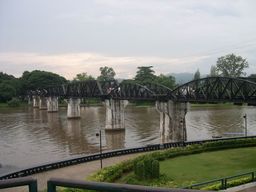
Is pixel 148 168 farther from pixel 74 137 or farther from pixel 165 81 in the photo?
pixel 165 81

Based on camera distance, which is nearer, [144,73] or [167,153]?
[167,153]

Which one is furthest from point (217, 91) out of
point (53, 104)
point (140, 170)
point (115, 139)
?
point (53, 104)

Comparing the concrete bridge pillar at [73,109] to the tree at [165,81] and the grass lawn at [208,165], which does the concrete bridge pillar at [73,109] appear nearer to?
the tree at [165,81]

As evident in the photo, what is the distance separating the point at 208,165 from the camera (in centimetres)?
4097

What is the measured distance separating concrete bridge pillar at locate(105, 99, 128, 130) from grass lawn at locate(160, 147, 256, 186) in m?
43.8

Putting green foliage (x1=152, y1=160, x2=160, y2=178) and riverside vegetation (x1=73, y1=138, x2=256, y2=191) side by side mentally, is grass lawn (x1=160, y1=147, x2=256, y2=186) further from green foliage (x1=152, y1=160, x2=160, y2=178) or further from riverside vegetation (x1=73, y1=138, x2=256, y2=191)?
green foliage (x1=152, y1=160, x2=160, y2=178)

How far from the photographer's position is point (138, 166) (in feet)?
116

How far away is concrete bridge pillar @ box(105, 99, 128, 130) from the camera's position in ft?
295

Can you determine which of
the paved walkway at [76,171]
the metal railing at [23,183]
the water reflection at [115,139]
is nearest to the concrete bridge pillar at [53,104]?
the water reflection at [115,139]

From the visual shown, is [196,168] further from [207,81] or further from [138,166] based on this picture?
[207,81]

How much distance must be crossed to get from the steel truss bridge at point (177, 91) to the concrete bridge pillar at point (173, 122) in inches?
61.0

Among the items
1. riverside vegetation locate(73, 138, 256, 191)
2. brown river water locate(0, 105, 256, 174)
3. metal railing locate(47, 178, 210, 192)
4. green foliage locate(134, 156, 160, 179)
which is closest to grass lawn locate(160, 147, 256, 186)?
riverside vegetation locate(73, 138, 256, 191)

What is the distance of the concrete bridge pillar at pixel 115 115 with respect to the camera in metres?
90.1

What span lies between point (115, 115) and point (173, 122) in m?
23.1
